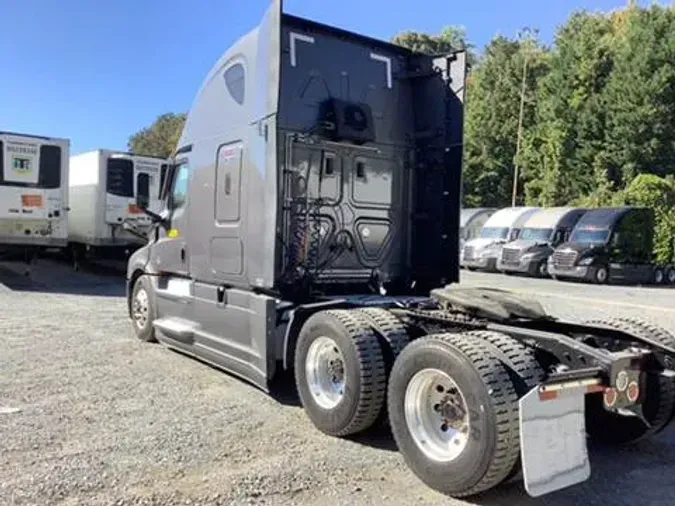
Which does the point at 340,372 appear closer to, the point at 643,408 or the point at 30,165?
the point at 643,408

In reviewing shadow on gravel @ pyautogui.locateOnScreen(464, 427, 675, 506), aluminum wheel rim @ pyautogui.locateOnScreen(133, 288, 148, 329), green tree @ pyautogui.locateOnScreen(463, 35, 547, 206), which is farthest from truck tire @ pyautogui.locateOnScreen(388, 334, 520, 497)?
green tree @ pyautogui.locateOnScreen(463, 35, 547, 206)

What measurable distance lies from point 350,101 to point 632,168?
3667 cm

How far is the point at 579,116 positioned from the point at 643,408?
4082 centimetres

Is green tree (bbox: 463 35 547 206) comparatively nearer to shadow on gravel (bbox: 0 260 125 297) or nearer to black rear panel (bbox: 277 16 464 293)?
shadow on gravel (bbox: 0 260 125 297)

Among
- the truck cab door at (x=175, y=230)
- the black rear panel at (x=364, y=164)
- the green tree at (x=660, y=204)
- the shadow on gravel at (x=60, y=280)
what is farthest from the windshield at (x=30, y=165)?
the green tree at (x=660, y=204)

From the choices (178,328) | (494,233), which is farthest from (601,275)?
(178,328)

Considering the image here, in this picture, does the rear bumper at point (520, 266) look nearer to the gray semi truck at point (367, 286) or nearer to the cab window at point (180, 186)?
the gray semi truck at point (367, 286)

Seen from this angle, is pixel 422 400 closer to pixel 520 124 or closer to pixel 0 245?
pixel 0 245

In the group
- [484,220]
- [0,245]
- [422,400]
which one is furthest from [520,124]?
[422,400]

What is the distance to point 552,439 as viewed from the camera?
12.9 ft

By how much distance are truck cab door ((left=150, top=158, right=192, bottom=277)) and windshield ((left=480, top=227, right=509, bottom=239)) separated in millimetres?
21531

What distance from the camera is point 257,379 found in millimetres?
6227

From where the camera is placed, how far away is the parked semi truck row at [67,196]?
15.3m

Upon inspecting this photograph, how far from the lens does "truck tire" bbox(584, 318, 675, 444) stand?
4.80m
